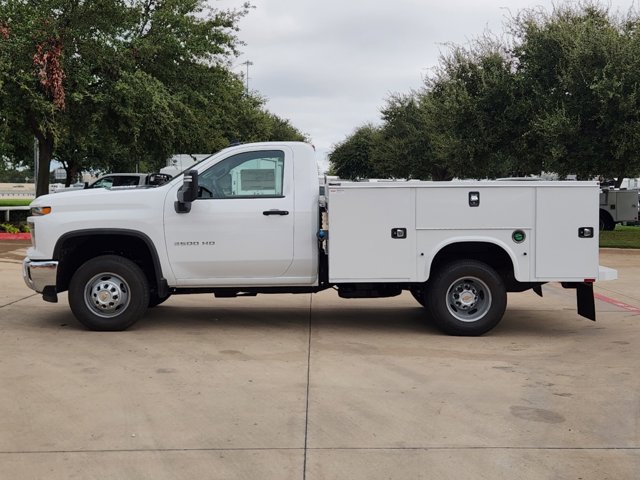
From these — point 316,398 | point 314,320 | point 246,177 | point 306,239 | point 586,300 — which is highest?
point 246,177

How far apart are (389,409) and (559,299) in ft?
21.3

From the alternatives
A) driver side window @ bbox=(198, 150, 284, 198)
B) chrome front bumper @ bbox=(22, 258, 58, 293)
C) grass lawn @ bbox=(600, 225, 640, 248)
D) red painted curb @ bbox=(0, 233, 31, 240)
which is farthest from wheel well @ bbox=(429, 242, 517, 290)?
red painted curb @ bbox=(0, 233, 31, 240)

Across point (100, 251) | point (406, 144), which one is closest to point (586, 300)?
point (100, 251)

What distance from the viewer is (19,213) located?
26.9m

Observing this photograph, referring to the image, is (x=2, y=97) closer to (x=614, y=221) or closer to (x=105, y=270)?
(x=105, y=270)

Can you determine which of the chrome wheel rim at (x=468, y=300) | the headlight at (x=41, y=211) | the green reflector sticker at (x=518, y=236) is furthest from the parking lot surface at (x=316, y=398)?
the headlight at (x=41, y=211)

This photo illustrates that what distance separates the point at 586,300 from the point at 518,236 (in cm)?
127

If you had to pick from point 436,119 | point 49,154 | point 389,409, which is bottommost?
point 389,409

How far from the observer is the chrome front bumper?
838 centimetres

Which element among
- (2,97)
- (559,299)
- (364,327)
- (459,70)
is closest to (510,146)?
(459,70)

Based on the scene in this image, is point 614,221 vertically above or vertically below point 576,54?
below

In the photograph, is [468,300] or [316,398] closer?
[316,398]

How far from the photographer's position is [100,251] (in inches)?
344

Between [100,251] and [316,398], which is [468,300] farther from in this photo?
[100,251]
